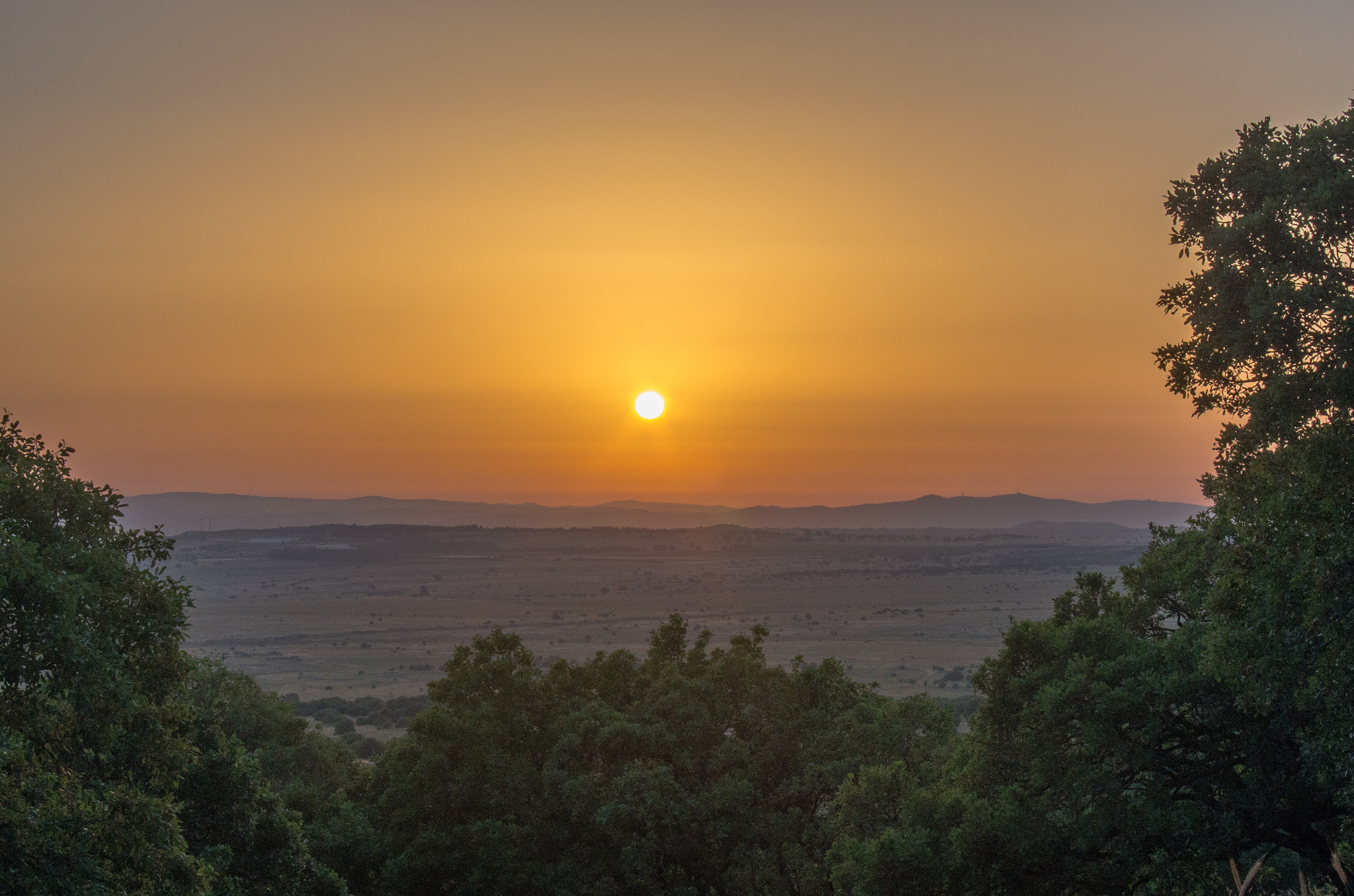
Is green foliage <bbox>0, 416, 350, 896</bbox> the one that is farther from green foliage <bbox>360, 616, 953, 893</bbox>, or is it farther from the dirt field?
the dirt field

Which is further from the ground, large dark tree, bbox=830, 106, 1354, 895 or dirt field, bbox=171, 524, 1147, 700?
large dark tree, bbox=830, 106, 1354, 895

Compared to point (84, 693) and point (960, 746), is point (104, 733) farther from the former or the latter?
point (960, 746)

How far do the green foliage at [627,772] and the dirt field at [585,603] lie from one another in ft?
62.0

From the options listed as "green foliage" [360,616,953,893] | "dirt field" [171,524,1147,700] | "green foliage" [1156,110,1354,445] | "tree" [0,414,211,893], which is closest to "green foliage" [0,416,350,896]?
"tree" [0,414,211,893]

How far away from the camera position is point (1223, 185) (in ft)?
41.4

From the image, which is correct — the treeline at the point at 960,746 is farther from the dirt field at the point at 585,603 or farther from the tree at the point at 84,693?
the dirt field at the point at 585,603

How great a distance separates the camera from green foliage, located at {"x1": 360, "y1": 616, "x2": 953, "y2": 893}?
20.8 meters

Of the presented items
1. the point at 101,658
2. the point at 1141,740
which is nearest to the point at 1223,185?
the point at 1141,740

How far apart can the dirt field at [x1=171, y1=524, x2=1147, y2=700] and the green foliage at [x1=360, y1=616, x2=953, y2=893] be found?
1889cm

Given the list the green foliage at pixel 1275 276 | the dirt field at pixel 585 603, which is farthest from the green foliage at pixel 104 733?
the dirt field at pixel 585 603

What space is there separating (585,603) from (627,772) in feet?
345

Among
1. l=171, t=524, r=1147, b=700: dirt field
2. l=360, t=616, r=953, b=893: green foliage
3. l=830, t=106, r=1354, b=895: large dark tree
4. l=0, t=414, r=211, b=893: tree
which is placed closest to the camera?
l=0, t=414, r=211, b=893: tree

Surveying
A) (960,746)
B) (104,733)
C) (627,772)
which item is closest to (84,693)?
(104,733)

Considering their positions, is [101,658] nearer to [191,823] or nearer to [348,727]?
[191,823]
